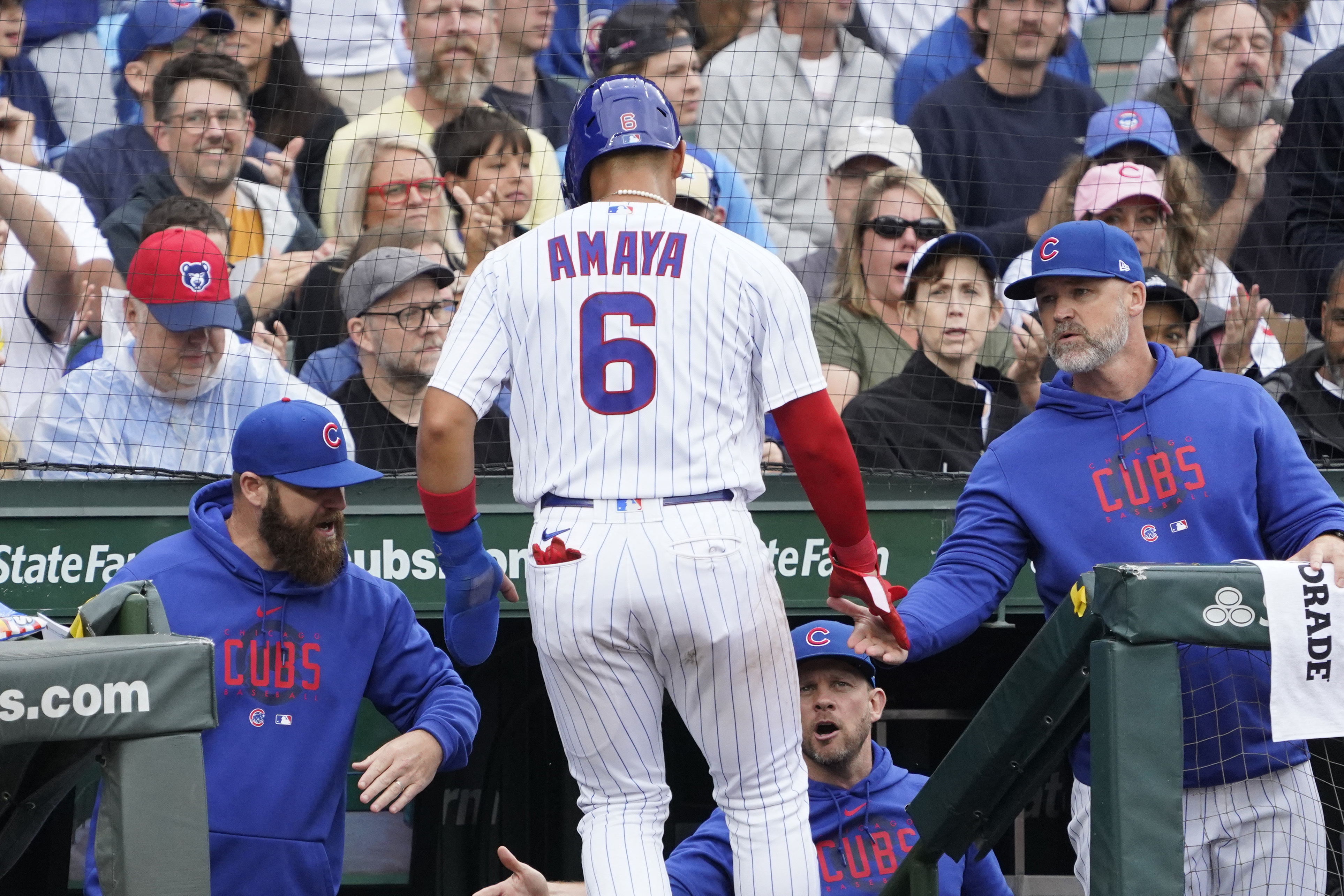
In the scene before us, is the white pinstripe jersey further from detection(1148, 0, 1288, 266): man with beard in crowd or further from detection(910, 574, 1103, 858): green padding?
detection(1148, 0, 1288, 266): man with beard in crowd

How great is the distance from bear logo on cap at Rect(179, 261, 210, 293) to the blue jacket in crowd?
8.36 feet

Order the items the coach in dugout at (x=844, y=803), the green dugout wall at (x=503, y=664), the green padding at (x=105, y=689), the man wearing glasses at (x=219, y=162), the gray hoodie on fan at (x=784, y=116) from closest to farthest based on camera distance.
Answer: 1. the green padding at (x=105, y=689)
2. the coach in dugout at (x=844, y=803)
3. the green dugout wall at (x=503, y=664)
4. the man wearing glasses at (x=219, y=162)
5. the gray hoodie on fan at (x=784, y=116)

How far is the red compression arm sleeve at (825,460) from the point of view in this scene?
2.31m

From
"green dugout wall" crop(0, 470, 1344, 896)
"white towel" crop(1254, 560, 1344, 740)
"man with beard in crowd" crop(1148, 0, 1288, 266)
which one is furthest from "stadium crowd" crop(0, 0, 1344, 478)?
"white towel" crop(1254, 560, 1344, 740)

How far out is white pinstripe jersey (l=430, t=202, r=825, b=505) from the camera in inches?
89.2

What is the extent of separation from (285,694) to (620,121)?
4.36 feet

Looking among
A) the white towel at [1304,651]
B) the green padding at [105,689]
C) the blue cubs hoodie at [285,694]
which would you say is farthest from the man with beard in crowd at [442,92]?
the white towel at [1304,651]

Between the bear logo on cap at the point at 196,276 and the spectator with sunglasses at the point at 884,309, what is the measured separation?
6.44ft

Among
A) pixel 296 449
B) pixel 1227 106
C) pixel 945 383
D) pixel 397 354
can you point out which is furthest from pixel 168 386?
pixel 1227 106

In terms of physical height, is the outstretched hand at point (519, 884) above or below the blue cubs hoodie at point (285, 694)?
below

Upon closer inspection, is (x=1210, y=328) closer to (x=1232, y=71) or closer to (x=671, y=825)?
(x=1232, y=71)

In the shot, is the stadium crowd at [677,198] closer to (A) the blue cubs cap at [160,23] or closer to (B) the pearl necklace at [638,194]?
(A) the blue cubs cap at [160,23]

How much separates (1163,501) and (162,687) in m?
1.81

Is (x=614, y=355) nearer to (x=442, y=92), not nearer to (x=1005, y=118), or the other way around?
(x=442, y=92)
